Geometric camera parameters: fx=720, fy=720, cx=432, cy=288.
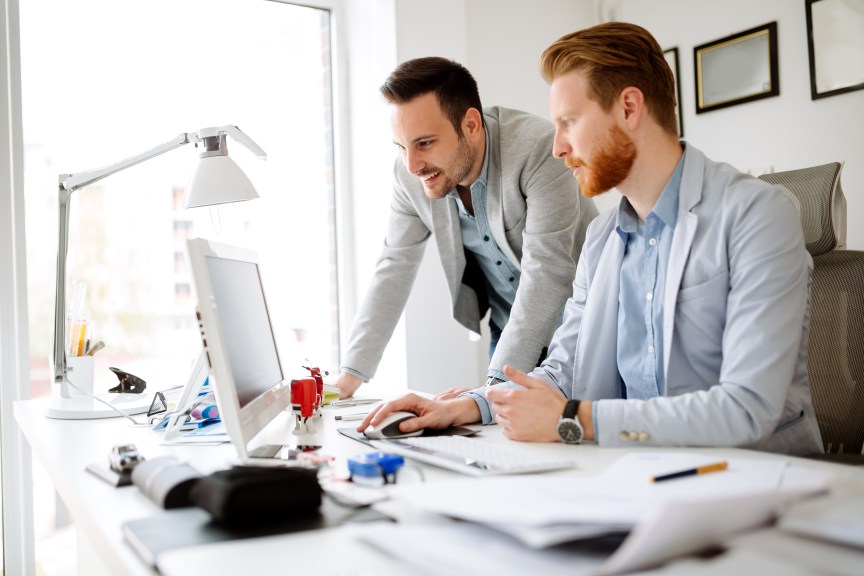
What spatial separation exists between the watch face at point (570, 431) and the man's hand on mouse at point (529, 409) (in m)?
0.01

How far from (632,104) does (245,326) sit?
824mm

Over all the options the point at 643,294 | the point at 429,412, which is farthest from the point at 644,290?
the point at 429,412

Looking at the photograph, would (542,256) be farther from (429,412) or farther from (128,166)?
(128,166)

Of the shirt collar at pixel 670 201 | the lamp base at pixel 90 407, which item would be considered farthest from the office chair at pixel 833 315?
the lamp base at pixel 90 407

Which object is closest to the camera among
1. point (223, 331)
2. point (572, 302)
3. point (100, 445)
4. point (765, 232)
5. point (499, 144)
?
point (223, 331)

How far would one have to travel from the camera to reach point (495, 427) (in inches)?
52.4

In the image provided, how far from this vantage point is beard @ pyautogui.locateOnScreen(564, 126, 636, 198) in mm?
1362

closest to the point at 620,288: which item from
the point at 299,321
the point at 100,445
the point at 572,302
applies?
the point at 572,302

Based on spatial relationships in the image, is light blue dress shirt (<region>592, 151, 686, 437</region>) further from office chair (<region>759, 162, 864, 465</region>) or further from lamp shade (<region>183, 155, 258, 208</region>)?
lamp shade (<region>183, 155, 258, 208</region>)

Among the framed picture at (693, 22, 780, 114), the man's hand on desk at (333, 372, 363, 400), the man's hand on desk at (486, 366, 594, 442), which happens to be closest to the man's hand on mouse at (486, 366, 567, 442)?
the man's hand on desk at (486, 366, 594, 442)

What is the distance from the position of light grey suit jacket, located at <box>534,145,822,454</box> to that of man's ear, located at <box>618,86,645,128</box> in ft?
0.40

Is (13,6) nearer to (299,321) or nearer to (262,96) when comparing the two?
(262,96)

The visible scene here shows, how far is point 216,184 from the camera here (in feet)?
5.07

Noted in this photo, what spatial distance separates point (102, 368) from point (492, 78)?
192 centimetres
